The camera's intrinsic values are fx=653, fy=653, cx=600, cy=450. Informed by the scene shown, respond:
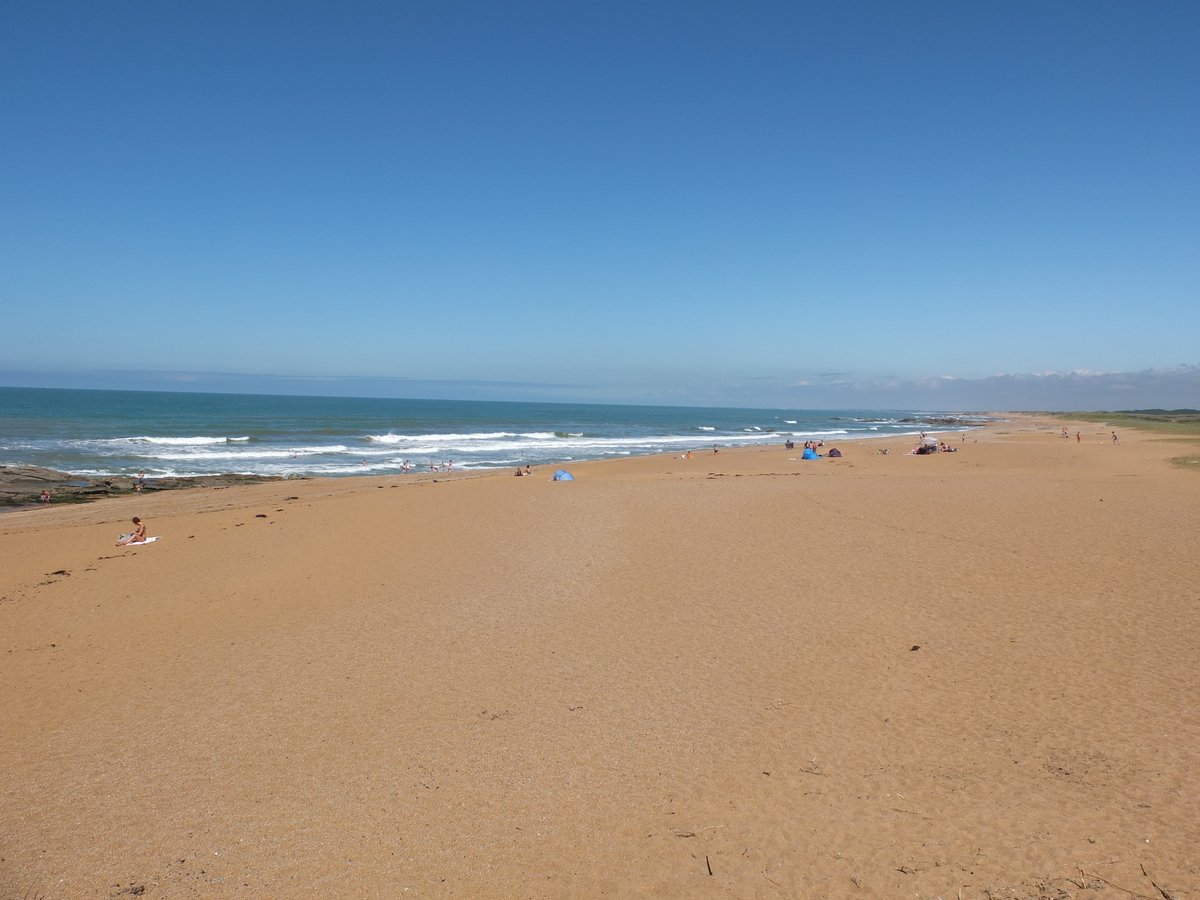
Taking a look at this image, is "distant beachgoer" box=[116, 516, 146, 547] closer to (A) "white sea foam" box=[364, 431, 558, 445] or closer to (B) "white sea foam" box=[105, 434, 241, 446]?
(B) "white sea foam" box=[105, 434, 241, 446]

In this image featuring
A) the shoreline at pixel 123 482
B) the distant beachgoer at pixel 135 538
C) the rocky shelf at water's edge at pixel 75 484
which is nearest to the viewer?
the distant beachgoer at pixel 135 538

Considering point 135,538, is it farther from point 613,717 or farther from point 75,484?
point 75,484

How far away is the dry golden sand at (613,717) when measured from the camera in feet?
14.6

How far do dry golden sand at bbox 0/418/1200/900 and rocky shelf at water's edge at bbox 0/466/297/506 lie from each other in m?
11.4

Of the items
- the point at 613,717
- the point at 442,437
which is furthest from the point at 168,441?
the point at 613,717

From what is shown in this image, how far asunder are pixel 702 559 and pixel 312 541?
8.36 metres

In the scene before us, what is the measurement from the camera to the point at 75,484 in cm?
2525

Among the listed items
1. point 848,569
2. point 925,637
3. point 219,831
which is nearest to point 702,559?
point 848,569

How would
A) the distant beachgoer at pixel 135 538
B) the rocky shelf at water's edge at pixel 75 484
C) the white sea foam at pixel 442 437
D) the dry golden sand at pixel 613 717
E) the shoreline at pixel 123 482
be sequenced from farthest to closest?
the white sea foam at pixel 442 437
the shoreline at pixel 123 482
the rocky shelf at water's edge at pixel 75 484
the distant beachgoer at pixel 135 538
the dry golden sand at pixel 613 717

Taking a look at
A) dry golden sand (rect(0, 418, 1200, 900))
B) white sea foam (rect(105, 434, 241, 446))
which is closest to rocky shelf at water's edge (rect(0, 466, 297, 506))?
dry golden sand (rect(0, 418, 1200, 900))

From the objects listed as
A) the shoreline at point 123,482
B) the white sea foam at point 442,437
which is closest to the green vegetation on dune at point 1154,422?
the white sea foam at point 442,437

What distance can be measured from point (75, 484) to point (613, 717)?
2780cm

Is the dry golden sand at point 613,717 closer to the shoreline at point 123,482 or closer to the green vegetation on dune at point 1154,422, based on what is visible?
the shoreline at point 123,482

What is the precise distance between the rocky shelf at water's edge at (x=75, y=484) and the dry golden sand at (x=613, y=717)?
1136 cm
